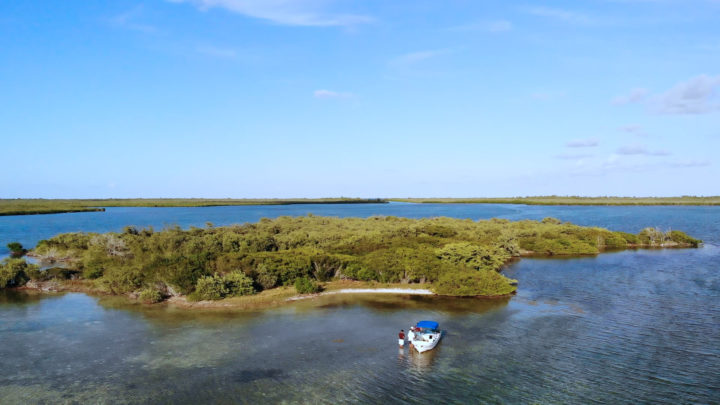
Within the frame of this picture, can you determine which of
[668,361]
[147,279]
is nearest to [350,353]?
[668,361]

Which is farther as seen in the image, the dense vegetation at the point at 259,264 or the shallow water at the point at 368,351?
the dense vegetation at the point at 259,264

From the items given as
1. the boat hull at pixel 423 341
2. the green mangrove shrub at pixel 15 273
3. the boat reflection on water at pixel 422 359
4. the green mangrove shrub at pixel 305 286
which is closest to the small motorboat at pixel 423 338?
the boat hull at pixel 423 341

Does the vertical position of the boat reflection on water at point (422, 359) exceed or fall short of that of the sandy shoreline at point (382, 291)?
it falls short

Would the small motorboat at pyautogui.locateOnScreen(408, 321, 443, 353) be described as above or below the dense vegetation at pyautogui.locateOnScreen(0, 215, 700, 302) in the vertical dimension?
below

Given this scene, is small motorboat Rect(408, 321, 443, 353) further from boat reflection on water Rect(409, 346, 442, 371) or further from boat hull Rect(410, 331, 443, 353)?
boat reflection on water Rect(409, 346, 442, 371)

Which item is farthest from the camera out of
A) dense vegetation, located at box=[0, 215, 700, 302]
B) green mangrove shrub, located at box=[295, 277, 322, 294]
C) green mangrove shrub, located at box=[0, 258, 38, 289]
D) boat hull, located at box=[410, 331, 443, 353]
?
green mangrove shrub, located at box=[0, 258, 38, 289]

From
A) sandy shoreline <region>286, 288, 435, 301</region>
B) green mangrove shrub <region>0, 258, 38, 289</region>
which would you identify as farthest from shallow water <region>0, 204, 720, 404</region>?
green mangrove shrub <region>0, 258, 38, 289</region>

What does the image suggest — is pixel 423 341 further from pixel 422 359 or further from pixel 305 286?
pixel 305 286

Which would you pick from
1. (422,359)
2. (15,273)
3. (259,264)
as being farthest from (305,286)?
(15,273)

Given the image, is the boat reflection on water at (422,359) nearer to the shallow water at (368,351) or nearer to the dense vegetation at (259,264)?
the shallow water at (368,351)
